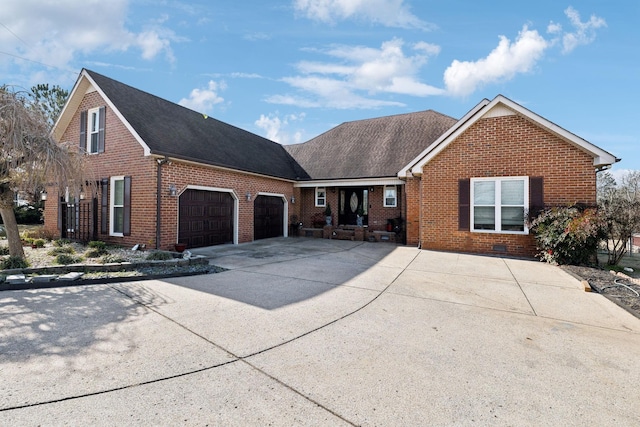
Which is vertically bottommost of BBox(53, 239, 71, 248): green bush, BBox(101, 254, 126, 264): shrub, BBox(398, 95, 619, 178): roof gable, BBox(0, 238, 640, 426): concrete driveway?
BBox(0, 238, 640, 426): concrete driveway

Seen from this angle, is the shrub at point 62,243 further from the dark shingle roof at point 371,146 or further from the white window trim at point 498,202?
the white window trim at point 498,202

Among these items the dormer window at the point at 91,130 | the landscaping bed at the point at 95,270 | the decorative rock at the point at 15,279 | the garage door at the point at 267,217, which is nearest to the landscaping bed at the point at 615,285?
the landscaping bed at the point at 95,270

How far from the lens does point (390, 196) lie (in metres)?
14.9

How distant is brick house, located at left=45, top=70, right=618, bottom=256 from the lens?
9.50 meters

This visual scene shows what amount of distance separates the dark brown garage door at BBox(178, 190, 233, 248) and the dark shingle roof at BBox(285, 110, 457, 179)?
18.2 ft

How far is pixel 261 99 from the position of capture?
1510 centimetres

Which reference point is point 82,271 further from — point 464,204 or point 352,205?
point 352,205

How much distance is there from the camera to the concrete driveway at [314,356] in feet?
7.54

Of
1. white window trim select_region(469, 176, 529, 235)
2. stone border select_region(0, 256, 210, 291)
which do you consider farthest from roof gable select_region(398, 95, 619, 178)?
stone border select_region(0, 256, 210, 291)

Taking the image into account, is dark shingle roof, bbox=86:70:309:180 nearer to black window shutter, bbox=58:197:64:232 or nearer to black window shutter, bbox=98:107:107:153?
black window shutter, bbox=98:107:107:153

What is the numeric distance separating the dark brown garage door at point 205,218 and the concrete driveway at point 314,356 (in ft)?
16.3

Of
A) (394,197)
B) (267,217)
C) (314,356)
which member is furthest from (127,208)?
(394,197)

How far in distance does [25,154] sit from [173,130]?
17.0 feet

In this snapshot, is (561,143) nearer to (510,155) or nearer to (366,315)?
(510,155)
